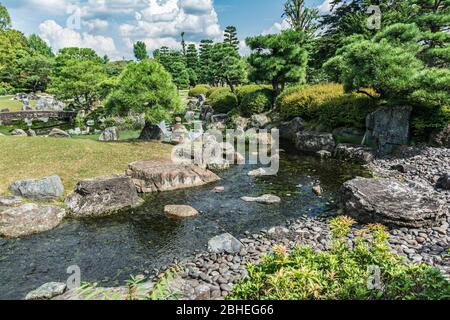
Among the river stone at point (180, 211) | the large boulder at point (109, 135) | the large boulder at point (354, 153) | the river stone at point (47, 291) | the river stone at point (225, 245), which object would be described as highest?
the large boulder at point (109, 135)

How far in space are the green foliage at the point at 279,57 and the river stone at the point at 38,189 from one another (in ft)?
61.7

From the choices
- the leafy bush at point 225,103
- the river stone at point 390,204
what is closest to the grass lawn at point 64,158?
the river stone at point 390,204

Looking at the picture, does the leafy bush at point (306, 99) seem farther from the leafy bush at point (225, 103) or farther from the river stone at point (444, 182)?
the river stone at point (444, 182)

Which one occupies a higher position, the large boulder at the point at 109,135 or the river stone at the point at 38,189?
the large boulder at the point at 109,135

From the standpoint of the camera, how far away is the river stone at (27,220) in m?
8.60

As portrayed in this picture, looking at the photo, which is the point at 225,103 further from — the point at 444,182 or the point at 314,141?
the point at 444,182

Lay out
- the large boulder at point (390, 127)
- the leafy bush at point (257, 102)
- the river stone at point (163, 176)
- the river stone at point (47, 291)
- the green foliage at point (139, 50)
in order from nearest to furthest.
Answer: the river stone at point (47, 291) → the river stone at point (163, 176) → the large boulder at point (390, 127) → the leafy bush at point (257, 102) → the green foliage at point (139, 50)

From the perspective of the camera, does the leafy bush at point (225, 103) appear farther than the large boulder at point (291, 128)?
Yes

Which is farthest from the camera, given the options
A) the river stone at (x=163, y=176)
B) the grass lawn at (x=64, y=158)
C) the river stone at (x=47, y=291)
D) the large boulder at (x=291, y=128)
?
the large boulder at (x=291, y=128)

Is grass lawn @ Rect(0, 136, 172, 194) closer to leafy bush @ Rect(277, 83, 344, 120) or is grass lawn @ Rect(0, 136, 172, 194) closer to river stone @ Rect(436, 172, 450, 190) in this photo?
leafy bush @ Rect(277, 83, 344, 120)

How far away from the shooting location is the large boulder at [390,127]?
14.9m

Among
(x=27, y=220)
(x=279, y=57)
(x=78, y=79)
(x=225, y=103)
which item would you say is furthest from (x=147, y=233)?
(x=78, y=79)

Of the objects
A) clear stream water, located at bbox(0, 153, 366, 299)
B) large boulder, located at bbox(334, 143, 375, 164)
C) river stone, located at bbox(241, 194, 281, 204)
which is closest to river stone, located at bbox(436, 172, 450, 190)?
clear stream water, located at bbox(0, 153, 366, 299)

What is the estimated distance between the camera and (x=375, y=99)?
1748 cm
